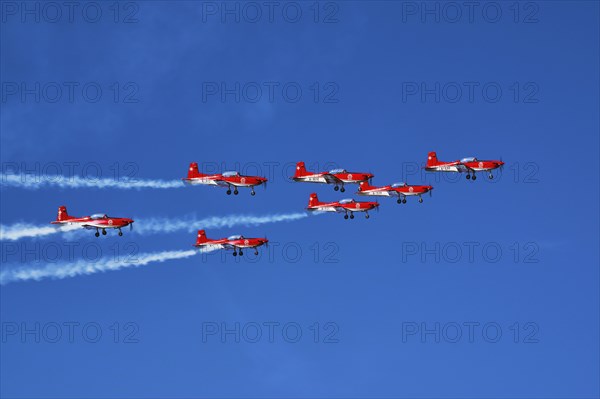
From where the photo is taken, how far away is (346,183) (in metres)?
163

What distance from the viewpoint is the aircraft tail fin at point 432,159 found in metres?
166

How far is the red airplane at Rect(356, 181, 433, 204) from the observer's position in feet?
547

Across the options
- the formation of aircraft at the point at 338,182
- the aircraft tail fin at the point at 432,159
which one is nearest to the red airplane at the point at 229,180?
the formation of aircraft at the point at 338,182

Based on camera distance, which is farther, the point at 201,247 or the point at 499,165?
the point at 201,247

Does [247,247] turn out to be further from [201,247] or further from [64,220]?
[64,220]

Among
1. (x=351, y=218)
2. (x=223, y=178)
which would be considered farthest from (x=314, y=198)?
(x=223, y=178)

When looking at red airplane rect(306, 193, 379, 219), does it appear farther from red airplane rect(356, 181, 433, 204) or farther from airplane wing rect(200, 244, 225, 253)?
airplane wing rect(200, 244, 225, 253)

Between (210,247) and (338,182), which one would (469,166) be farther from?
(210,247)

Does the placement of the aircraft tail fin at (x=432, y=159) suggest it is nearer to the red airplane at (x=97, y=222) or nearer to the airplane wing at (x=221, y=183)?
the airplane wing at (x=221, y=183)

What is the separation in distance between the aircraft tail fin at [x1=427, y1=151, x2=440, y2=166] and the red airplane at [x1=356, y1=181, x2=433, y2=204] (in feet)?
11.4

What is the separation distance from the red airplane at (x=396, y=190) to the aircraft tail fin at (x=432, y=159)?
11.4 ft

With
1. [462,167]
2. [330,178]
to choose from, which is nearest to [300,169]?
[330,178]

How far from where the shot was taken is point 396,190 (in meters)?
167

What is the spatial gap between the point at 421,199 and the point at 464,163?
7848mm
